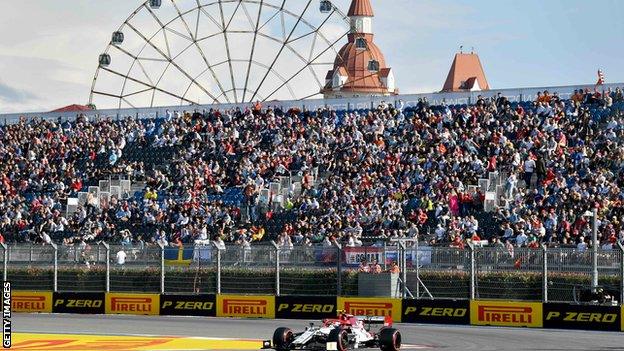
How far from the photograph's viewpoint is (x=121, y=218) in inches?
2124

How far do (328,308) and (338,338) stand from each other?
11139mm

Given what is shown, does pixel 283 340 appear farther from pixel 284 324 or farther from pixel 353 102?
pixel 353 102

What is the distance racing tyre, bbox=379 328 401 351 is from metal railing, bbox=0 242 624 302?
8.10 m

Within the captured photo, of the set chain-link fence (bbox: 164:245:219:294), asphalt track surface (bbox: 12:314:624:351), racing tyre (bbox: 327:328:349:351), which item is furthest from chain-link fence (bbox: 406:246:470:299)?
racing tyre (bbox: 327:328:349:351)

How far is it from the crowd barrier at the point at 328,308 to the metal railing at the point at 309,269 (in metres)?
0.24

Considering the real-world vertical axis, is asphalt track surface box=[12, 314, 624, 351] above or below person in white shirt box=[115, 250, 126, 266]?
below

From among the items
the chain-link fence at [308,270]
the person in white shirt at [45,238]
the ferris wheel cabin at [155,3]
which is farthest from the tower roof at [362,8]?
the chain-link fence at [308,270]

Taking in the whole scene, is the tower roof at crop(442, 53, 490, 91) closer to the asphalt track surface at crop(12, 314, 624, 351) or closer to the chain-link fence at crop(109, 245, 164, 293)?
the chain-link fence at crop(109, 245, 164, 293)

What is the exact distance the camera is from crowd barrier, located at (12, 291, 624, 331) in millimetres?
31156

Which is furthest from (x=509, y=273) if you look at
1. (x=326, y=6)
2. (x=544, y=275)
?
(x=326, y=6)

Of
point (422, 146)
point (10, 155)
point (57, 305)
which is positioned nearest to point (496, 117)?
point (422, 146)

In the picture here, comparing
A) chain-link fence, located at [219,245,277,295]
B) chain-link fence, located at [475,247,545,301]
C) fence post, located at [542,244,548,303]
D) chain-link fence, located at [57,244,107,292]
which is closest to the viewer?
fence post, located at [542,244,548,303]

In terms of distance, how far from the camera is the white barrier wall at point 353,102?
5100 centimetres

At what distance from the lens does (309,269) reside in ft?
115
